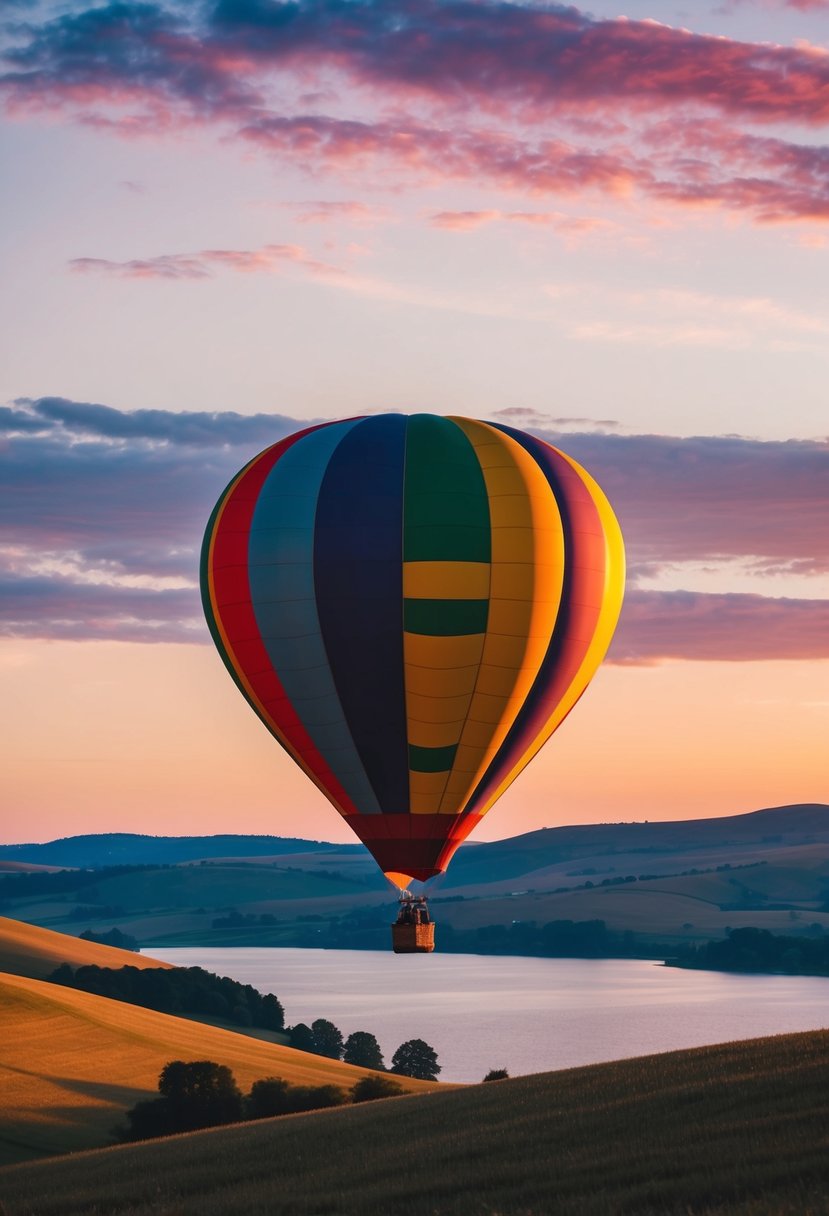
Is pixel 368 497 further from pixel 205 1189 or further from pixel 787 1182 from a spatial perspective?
pixel 787 1182

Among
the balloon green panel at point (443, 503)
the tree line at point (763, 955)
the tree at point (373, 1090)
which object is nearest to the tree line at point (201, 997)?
the tree at point (373, 1090)

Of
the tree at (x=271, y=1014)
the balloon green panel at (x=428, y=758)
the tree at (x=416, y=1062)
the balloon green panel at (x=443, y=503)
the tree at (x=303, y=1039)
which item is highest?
the balloon green panel at (x=443, y=503)

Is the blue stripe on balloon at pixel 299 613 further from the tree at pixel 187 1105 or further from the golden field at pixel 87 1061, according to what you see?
the tree at pixel 187 1105

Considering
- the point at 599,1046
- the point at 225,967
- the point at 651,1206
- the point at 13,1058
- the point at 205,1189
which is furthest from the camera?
the point at 225,967

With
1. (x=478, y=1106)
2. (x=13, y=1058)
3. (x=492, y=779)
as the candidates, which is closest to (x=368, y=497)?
(x=492, y=779)

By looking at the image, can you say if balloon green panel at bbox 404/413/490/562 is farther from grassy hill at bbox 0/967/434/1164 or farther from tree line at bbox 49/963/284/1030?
tree line at bbox 49/963/284/1030

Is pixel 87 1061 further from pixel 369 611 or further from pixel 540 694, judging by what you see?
pixel 369 611
